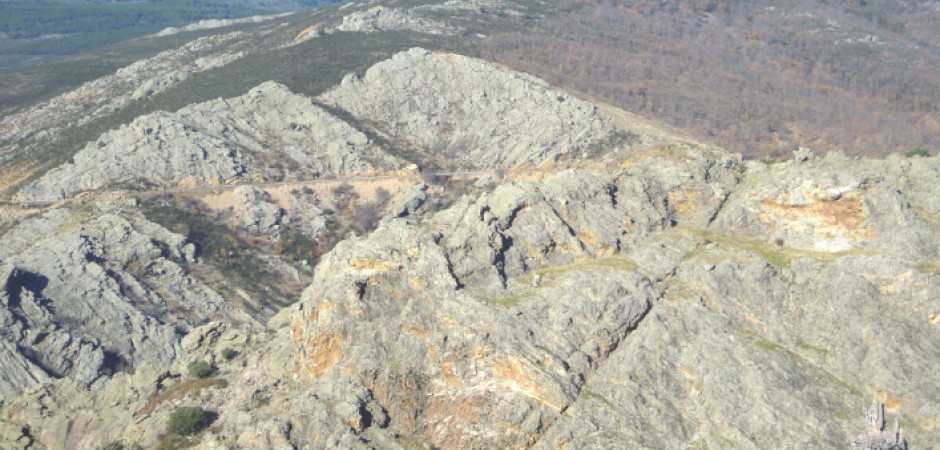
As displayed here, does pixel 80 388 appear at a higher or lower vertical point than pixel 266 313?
higher

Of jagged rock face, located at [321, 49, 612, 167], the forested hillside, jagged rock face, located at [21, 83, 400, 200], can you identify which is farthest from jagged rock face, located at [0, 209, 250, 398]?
the forested hillside

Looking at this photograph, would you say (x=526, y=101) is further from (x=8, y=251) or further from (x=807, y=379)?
(x=807, y=379)

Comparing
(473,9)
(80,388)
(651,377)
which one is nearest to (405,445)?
(651,377)

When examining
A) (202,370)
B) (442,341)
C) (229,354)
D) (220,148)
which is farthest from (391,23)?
(442,341)

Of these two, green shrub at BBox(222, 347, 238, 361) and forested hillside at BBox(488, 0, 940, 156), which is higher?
green shrub at BBox(222, 347, 238, 361)

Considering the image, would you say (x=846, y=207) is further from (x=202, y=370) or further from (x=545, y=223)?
(x=202, y=370)

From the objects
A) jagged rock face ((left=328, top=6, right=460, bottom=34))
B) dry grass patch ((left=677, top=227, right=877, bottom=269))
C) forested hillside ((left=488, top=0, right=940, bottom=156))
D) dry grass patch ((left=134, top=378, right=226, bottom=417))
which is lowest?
forested hillside ((left=488, top=0, right=940, bottom=156))

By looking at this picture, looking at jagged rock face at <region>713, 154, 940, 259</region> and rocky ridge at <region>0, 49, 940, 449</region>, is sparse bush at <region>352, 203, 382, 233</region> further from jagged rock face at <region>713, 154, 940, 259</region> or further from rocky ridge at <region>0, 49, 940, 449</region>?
jagged rock face at <region>713, 154, 940, 259</region>

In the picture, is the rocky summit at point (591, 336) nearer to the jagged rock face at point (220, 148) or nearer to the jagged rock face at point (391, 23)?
the jagged rock face at point (220, 148)
